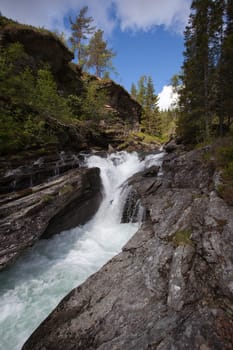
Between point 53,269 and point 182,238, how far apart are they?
554 cm

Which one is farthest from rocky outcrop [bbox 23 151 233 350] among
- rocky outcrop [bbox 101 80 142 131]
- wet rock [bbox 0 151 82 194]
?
rocky outcrop [bbox 101 80 142 131]

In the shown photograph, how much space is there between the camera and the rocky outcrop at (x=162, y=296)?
11.1ft

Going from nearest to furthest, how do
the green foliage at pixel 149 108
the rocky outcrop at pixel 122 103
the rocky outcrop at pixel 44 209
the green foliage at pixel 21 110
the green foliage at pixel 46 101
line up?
the rocky outcrop at pixel 44 209 < the green foliage at pixel 21 110 < the green foliage at pixel 46 101 < the rocky outcrop at pixel 122 103 < the green foliage at pixel 149 108

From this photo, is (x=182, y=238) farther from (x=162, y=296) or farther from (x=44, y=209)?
(x=44, y=209)

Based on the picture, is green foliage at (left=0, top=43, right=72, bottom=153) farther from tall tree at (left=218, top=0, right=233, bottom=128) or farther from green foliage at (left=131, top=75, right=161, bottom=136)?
green foliage at (left=131, top=75, right=161, bottom=136)

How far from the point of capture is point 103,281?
17.5ft

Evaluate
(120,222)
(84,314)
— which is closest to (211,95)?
(120,222)

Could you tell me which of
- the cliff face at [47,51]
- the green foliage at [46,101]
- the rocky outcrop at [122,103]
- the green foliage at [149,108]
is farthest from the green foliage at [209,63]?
the green foliage at [149,108]

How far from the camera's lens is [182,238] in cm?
563

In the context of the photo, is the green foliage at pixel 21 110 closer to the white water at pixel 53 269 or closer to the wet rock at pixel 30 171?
the wet rock at pixel 30 171

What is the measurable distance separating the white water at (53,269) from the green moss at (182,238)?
139 inches

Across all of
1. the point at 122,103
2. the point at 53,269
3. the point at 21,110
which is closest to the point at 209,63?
the point at 21,110

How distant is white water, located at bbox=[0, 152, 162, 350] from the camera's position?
5210 mm

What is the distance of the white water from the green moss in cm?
353
